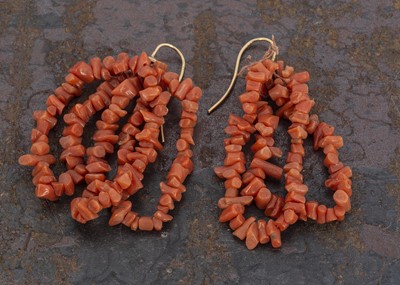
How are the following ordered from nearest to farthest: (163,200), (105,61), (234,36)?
(163,200) → (105,61) → (234,36)

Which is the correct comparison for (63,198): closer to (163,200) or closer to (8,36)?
(163,200)

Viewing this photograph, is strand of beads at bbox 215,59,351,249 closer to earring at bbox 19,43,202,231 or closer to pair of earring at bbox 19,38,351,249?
pair of earring at bbox 19,38,351,249

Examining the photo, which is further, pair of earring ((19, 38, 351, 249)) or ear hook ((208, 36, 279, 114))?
ear hook ((208, 36, 279, 114))

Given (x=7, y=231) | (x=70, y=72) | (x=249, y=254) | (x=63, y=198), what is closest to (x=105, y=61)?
(x=70, y=72)

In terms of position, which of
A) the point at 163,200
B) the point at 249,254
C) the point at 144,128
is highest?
the point at 144,128

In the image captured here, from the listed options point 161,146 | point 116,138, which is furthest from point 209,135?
point 116,138

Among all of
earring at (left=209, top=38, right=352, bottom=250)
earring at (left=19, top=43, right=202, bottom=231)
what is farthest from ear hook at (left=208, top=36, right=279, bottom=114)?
earring at (left=19, top=43, right=202, bottom=231)
